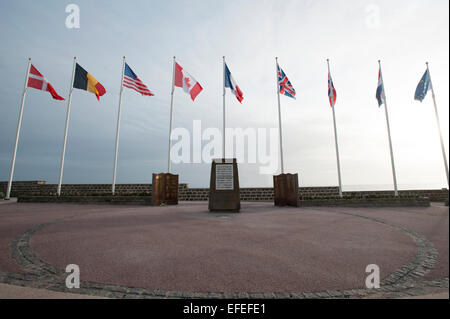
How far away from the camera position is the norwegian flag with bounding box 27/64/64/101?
1457 cm

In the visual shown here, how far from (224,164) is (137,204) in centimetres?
718

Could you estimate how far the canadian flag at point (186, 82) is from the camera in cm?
1416

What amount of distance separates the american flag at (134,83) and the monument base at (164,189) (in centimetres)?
574

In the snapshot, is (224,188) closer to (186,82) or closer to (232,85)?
(232,85)

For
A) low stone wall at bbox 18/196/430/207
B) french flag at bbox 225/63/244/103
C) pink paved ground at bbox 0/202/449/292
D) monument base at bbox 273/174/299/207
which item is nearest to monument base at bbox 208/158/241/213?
pink paved ground at bbox 0/202/449/292

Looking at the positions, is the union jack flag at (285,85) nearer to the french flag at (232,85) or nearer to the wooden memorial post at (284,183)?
the wooden memorial post at (284,183)

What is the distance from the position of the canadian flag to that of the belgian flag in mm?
5325

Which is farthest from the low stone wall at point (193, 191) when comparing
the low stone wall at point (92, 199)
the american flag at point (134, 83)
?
the american flag at point (134, 83)

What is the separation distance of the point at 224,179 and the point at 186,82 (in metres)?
7.90

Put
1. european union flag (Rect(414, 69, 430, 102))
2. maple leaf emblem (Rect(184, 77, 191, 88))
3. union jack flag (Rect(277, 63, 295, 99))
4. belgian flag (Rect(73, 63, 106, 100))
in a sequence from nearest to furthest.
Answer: european union flag (Rect(414, 69, 430, 102)) < maple leaf emblem (Rect(184, 77, 191, 88)) < belgian flag (Rect(73, 63, 106, 100)) < union jack flag (Rect(277, 63, 295, 99))

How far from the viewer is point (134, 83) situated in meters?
14.7

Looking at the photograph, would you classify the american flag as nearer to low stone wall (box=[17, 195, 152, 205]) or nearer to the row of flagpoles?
the row of flagpoles

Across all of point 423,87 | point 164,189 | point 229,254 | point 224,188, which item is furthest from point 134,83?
point 423,87
